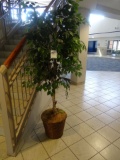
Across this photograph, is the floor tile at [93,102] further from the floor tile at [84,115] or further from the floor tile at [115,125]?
the floor tile at [115,125]

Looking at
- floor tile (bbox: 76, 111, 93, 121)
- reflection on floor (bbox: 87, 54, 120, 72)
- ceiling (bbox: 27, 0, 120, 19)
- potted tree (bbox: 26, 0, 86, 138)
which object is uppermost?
ceiling (bbox: 27, 0, 120, 19)

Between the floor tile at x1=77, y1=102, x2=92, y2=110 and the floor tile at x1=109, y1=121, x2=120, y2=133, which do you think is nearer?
the floor tile at x1=109, y1=121, x2=120, y2=133

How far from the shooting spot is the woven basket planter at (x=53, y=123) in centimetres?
199

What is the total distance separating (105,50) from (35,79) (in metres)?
15.4

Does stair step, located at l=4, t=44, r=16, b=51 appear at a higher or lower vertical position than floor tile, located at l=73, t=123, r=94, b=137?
higher

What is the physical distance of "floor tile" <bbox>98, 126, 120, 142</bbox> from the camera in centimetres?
217

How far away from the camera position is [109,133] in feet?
A: 7.52

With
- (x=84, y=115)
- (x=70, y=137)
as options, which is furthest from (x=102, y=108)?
(x=70, y=137)

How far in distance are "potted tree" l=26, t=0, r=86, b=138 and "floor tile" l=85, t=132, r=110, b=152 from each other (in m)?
1.07

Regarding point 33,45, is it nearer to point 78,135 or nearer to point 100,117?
point 78,135

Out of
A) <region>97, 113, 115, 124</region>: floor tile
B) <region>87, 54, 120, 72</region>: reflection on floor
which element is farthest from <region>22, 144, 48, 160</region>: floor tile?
<region>87, 54, 120, 72</region>: reflection on floor

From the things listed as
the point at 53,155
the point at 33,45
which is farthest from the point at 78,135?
the point at 33,45

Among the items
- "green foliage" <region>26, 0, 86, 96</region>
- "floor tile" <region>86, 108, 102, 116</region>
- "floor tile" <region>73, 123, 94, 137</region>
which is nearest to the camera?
"green foliage" <region>26, 0, 86, 96</region>

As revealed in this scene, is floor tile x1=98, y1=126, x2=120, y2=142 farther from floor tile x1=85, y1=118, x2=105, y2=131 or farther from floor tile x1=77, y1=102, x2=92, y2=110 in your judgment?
floor tile x1=77, y1=102, x2=92, y2=110
